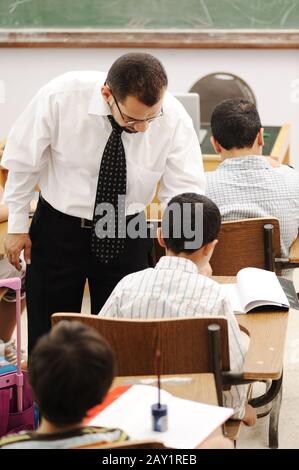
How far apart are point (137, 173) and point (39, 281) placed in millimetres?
486

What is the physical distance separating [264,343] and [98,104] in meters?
0.92

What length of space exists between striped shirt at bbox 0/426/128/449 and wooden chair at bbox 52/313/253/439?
54 centimetres

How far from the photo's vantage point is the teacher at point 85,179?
261cm

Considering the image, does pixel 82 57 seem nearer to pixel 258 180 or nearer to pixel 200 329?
pixel 258 180

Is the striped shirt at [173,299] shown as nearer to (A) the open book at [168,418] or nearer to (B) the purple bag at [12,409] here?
(A) the open book at [168,418]

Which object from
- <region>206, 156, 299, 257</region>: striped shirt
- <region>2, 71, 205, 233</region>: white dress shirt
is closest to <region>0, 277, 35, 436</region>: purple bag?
<region>2, 71, 205, 233</region>: white dress shirt

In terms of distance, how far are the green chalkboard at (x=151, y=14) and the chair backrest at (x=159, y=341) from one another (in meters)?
4.22

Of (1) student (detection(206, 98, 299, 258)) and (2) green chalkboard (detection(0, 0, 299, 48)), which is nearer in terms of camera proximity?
(1) student (detection(206, 98, 299, 258))

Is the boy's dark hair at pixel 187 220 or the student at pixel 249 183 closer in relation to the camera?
the boy's dark hair at pixel 187 220

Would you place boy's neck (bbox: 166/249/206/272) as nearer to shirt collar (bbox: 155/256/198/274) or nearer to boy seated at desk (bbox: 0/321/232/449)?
shirt collar (bbox: 155/256/198/274)

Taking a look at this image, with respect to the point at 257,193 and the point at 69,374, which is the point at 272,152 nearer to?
the point at 257,193

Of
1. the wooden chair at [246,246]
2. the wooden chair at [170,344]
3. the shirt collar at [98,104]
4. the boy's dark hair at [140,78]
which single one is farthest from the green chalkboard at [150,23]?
the wooden chair at [170,344]

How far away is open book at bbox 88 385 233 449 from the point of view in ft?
5.26

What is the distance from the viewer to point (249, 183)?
3170mm
